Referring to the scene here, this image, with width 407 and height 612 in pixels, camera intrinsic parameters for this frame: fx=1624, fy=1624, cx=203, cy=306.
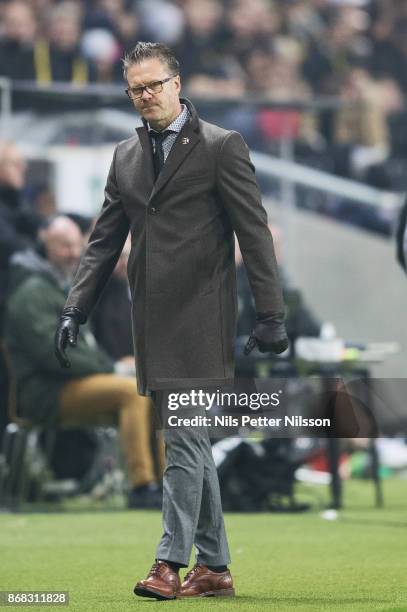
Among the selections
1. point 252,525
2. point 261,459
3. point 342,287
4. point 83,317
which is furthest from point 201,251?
point 342,287

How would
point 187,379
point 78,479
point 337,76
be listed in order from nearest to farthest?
point 187,379 → point 78,479 → point 337,76

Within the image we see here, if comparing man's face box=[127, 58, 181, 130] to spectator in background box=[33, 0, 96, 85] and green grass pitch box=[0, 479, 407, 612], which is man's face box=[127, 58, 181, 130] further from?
spectator in background box=[33, 0, 96, 85]

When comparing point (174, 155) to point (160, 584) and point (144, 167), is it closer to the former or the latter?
point (144, 167)

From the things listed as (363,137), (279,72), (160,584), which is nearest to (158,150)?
(160,584)

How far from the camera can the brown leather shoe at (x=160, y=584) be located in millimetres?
5648

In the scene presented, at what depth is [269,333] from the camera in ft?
18.8

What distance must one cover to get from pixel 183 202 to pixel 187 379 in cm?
64

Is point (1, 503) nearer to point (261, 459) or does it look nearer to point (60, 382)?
point (60, 382)

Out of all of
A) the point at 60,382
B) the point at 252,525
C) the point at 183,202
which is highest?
the point at 183,202

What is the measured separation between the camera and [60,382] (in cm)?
1093

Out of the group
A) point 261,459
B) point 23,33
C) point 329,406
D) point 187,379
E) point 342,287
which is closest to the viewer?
point 187,379

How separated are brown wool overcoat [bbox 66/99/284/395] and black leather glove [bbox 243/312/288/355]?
0.04 m

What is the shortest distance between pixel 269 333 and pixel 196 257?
1.27ft

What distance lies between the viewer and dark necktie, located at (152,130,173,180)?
19.5 feet
